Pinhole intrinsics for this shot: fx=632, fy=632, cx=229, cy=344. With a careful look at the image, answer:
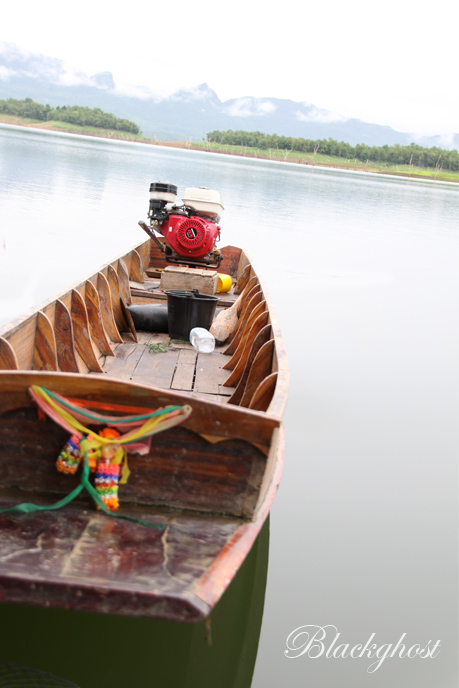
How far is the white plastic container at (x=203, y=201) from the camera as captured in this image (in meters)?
7.81

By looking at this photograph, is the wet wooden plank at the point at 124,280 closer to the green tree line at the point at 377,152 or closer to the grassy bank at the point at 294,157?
the green tree line at the point at 377,152

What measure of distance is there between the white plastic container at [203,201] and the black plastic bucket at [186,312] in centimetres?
215

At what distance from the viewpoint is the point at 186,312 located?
19.3ft

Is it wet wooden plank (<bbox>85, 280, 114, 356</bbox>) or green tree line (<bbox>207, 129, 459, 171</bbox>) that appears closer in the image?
wet wooden plank (<bbox>85, 280, 114, 356</bbox>)

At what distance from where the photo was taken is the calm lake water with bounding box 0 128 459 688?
361cm

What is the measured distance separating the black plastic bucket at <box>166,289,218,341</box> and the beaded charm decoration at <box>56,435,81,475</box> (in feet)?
10.6

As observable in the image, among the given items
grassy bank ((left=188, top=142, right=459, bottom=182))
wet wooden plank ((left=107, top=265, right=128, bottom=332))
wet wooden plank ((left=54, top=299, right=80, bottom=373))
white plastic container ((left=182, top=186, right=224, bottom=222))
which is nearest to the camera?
wet wooden plank ((left=54, top=299, right=80, bottom=373))

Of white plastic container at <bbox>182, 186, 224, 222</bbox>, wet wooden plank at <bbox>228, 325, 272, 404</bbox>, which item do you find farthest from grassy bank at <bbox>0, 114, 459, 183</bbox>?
wet wooden plank at <bbox>228, 325, 272, 404</bbox>

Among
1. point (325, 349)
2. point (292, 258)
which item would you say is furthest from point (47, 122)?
point (325, 349)

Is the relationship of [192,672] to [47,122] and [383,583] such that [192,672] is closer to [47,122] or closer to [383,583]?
[383,583]

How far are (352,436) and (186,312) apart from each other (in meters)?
2.04

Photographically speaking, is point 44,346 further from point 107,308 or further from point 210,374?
point 107,308

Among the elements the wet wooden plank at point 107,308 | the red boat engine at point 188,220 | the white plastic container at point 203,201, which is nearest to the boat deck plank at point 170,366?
the wet wooden plank at point 107,308

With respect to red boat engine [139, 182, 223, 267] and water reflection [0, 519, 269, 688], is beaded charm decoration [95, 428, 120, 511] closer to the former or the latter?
water reflection [0, 519, 269, 688]
